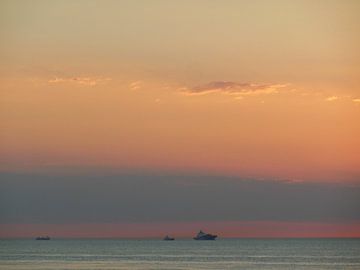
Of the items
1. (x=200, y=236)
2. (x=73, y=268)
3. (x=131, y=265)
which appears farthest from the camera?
(x=200, y=236)

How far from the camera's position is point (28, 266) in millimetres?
91625

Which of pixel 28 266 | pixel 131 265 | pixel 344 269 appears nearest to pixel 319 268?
pixel 344 269

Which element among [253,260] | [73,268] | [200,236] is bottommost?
[73,268]

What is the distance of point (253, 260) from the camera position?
351 ft

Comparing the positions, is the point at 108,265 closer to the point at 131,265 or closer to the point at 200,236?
the point at 131,265

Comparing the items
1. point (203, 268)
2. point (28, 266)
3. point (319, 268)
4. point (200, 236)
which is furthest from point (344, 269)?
point (200, 236)

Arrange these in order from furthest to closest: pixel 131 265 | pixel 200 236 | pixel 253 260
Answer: pixel 200 236 → pixel 253 260 → pixel 131 265

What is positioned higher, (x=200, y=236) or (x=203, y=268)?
(x=200, y=236)

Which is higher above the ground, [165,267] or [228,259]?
[228,259]

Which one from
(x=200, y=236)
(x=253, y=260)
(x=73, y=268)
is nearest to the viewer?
(x=73, y=268)

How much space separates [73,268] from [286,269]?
17.2 metres

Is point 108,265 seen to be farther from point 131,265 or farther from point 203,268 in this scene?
point 203,268

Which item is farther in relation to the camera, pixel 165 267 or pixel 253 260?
pixel 253 260

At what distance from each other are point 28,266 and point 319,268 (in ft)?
79.1
